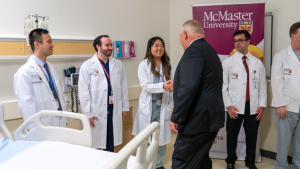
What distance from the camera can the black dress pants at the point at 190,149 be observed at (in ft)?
6.16

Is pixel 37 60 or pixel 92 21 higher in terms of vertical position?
pixel 92 21

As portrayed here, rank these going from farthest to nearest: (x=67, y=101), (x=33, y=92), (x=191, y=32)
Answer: (x=67, y=101) < (x=33, y=92) < (x=191, y=32)

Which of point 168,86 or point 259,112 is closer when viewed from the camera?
point 168,86

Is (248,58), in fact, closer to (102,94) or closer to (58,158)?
(102,94)

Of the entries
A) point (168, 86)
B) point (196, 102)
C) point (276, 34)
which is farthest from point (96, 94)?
point (276, 34)

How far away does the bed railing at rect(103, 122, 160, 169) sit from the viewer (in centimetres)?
88

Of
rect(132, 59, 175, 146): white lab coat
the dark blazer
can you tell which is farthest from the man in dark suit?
rect(132, 59, 175, 146): white lab coat

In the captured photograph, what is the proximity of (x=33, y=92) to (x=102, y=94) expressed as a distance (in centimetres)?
72

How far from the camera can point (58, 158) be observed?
1400 mm

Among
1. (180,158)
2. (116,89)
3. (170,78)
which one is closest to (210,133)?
(180,158)

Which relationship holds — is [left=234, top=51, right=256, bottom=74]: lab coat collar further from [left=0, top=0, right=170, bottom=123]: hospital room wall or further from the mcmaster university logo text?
[left=0, top=0, right=170, bottom=123]: hospital room wall

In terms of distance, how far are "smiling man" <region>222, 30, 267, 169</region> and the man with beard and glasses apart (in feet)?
4.37

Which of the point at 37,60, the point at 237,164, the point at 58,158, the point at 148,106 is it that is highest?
the point at 37,60

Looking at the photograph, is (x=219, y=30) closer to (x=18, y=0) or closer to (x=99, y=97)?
(x=99, y=97)
